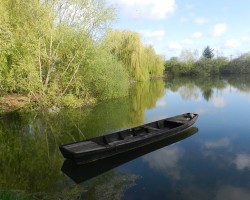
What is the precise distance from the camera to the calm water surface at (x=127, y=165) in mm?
6754

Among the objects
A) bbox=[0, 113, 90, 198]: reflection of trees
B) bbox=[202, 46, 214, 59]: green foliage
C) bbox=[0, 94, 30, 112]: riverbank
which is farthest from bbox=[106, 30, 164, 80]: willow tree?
bbox=[202, 46, 214, 59]: green foliage

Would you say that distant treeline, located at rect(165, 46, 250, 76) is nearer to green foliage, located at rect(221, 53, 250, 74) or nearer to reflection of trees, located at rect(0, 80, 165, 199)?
green foliage, located at rect(221, 53, 250, 74)

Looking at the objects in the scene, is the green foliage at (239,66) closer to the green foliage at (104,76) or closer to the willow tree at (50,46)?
the green foliage at (104,76)

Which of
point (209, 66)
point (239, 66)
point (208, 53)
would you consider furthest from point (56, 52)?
point (208, 53)

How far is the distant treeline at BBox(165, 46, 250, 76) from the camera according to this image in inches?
2586

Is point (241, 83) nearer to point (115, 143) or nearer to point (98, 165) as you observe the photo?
point (115, 143)

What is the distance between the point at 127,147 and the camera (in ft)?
30.7

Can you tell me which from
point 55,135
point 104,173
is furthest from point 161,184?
point 55,135

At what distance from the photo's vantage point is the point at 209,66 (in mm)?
65812

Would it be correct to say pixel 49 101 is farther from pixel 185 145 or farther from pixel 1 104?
pixel 185 145

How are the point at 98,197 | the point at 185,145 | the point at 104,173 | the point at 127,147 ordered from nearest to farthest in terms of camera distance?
the point at 98,197 → the point at 104,173 → the point at 127,147 → the point at 185,145

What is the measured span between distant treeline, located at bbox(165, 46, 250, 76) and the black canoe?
57238 millimetres

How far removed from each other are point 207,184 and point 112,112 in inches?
424

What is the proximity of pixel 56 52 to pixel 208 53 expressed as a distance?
64359mm
